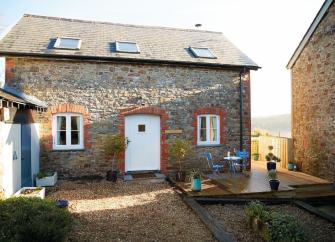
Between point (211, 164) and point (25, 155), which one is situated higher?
point (25, 155)

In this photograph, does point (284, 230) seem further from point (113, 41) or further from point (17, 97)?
point (113, 41)

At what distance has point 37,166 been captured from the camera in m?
9.69

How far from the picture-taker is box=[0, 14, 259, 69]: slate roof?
10.2 meters

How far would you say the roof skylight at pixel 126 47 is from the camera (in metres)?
11.1

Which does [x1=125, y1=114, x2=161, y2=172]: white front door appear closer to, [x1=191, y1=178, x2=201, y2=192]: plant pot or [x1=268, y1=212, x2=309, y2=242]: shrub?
[x1=191, y1=178, x2=201, y2=192]: plant pot

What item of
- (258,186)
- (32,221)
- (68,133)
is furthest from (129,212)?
(68,133)

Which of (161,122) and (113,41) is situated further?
(113,41)

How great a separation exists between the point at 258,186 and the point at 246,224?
3.08m

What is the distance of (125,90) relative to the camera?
10742 mm

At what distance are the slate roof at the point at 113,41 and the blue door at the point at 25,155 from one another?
2971 mm

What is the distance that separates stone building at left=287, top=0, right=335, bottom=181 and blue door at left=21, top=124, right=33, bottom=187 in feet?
33.1

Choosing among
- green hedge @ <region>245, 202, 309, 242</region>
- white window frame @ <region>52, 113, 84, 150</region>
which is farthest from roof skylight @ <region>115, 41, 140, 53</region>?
green hedge @ <region>245, 202, 309, 242</region>

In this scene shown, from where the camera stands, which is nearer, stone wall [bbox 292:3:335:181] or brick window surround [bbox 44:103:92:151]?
stone wall [bbox 292:3:335:181]

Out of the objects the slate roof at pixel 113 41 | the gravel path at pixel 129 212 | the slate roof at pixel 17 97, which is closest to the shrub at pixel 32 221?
the gravel path at pixel 129 212
